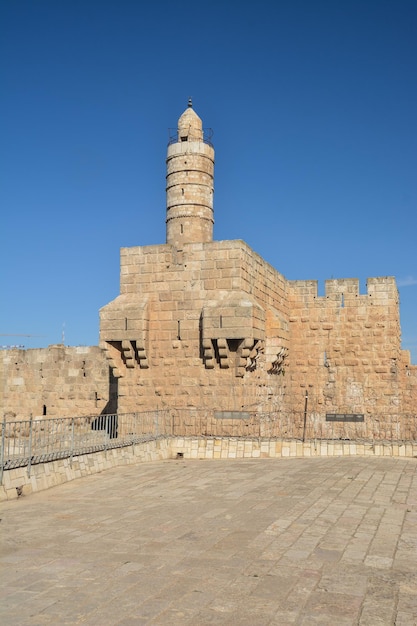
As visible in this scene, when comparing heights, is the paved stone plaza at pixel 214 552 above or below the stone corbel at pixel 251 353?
below

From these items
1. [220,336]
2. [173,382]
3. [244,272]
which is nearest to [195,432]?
[173,382]

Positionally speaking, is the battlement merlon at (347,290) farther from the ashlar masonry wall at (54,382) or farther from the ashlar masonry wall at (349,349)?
the ashlar masonry wall at (54,382)

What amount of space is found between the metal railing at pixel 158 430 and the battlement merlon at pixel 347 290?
3128 mm

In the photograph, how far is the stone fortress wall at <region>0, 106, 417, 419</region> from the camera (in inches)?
484

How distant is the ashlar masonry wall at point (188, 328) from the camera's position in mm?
12039

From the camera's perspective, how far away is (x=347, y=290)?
16359 mm

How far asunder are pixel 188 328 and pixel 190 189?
489cm

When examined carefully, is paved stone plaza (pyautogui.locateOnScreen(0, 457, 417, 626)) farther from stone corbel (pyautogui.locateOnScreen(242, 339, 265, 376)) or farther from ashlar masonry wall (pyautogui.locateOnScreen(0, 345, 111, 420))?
ashlar masonry wall (pyautogui.locateOnScreen(0, 345, 111, 420))

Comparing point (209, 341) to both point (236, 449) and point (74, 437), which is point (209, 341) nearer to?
point (236, 449)

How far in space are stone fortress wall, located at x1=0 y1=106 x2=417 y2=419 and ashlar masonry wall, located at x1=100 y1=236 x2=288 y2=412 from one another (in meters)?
0.02

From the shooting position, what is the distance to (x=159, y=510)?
6398 mm

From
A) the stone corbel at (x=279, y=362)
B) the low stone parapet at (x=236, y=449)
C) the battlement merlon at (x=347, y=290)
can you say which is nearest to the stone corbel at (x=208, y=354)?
the low stone parapet at (x=236, y=449)

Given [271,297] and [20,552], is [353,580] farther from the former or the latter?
[271,297]

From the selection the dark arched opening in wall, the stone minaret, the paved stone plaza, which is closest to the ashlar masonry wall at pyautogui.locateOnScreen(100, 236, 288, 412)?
the dark arched opening in wall
